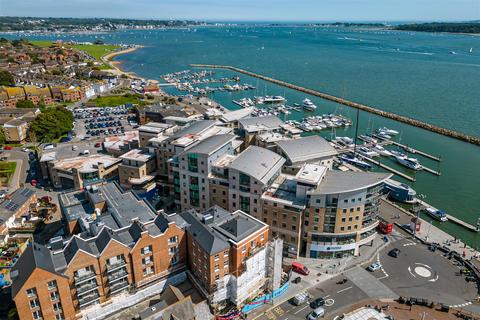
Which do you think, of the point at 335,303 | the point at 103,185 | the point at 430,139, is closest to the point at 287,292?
the point at 335,303

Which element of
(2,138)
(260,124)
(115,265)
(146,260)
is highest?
(260,124)

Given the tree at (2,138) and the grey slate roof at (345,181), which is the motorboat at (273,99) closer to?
the tree at (2,138)

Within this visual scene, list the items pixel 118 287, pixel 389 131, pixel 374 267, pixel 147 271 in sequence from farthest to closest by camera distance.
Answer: pixel 389 131, pixel 374 267, pixel 147 271, pixel 118 287

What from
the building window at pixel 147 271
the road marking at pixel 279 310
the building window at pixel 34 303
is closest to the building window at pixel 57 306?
the building window at pixel 34 303

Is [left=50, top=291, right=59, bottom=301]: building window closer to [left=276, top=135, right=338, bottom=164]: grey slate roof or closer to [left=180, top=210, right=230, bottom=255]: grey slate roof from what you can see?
[left=180, top=210, right=230, bottom=255]: grey slate roof

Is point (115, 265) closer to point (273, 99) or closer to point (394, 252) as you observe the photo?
point (394, 252)

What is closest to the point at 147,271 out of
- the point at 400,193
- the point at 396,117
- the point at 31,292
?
the point at 31,292

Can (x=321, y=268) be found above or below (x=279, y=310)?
above
